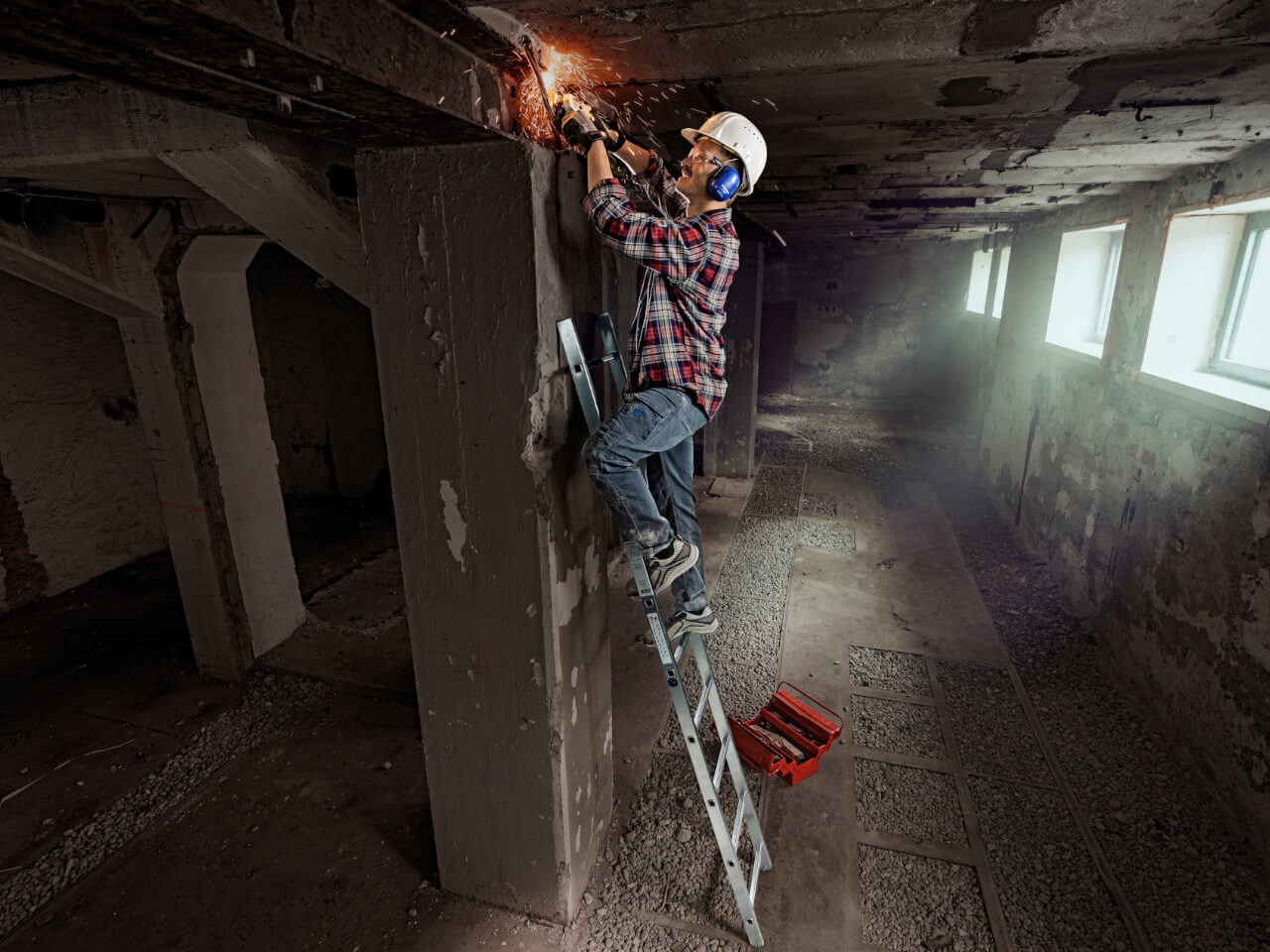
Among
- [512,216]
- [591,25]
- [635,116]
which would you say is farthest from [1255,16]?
[512,216]

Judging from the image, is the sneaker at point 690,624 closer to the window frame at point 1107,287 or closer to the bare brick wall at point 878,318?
the window frame at point 1107,287

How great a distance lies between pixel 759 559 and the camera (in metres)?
6.11

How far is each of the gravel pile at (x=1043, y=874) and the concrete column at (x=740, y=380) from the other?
17.3 ft

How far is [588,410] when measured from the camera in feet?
7.62

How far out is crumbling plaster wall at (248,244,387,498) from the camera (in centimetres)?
714

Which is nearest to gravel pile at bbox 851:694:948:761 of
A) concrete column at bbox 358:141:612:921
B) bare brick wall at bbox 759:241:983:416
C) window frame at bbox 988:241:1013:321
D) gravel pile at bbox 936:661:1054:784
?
gravel pile at bbox 936:661:1054:784

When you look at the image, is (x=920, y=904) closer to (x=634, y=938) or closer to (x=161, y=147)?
(x=634, y=938)

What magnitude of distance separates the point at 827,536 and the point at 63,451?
705 centimetres

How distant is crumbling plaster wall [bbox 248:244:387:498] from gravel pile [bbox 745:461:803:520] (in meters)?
4.36

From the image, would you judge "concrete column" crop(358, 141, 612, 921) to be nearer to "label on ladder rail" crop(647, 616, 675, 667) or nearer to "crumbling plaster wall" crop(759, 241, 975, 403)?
"label on ladder rail" crop(647, 616, 675, 667)

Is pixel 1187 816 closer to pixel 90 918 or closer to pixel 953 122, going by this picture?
pixel 953 122


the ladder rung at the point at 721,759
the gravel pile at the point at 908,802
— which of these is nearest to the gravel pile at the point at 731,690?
the gravel pile at the point at 908,802

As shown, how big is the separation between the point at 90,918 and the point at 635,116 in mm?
4058

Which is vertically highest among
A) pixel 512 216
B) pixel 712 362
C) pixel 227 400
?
pixel 512 216
